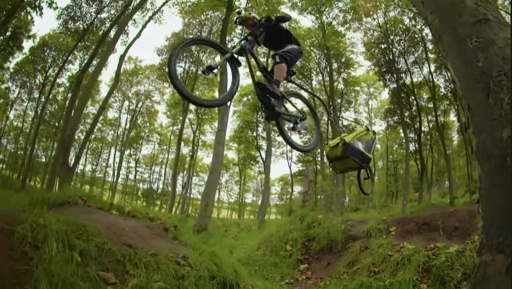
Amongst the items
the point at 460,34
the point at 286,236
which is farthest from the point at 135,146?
the point at 460,34

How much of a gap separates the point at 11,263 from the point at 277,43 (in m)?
4.42

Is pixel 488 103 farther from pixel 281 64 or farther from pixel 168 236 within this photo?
pixel 168 236

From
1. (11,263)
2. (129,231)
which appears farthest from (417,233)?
(11,263)

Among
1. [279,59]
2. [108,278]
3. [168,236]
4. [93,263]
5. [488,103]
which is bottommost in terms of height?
[108,278]

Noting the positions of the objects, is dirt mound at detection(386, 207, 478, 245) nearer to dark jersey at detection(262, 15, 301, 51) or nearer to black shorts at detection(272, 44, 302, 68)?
black shorts at detection(272, 44, 302, 68)

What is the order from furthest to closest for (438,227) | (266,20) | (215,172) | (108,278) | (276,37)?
(215,172)
(438,227)
(276,37)
(266,20)
(108,278)

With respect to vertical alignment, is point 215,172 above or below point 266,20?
below

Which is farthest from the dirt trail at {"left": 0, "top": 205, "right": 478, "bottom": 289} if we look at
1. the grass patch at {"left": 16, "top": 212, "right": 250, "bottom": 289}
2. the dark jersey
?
the dark jersey

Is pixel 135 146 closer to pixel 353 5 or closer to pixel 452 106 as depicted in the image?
pixel 353 5

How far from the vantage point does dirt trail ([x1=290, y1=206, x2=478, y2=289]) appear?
8906 millimetres

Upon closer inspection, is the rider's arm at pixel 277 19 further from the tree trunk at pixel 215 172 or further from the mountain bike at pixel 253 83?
the tree trunk at pixel 215 172

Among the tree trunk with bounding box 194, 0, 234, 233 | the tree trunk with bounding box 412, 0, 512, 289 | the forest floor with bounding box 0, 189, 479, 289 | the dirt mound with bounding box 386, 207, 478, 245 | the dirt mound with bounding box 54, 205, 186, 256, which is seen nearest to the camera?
the tree trunk with bounding box 412, 0, 512, 289

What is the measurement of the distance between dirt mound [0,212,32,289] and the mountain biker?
381 centimetres

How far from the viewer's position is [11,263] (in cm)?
445
